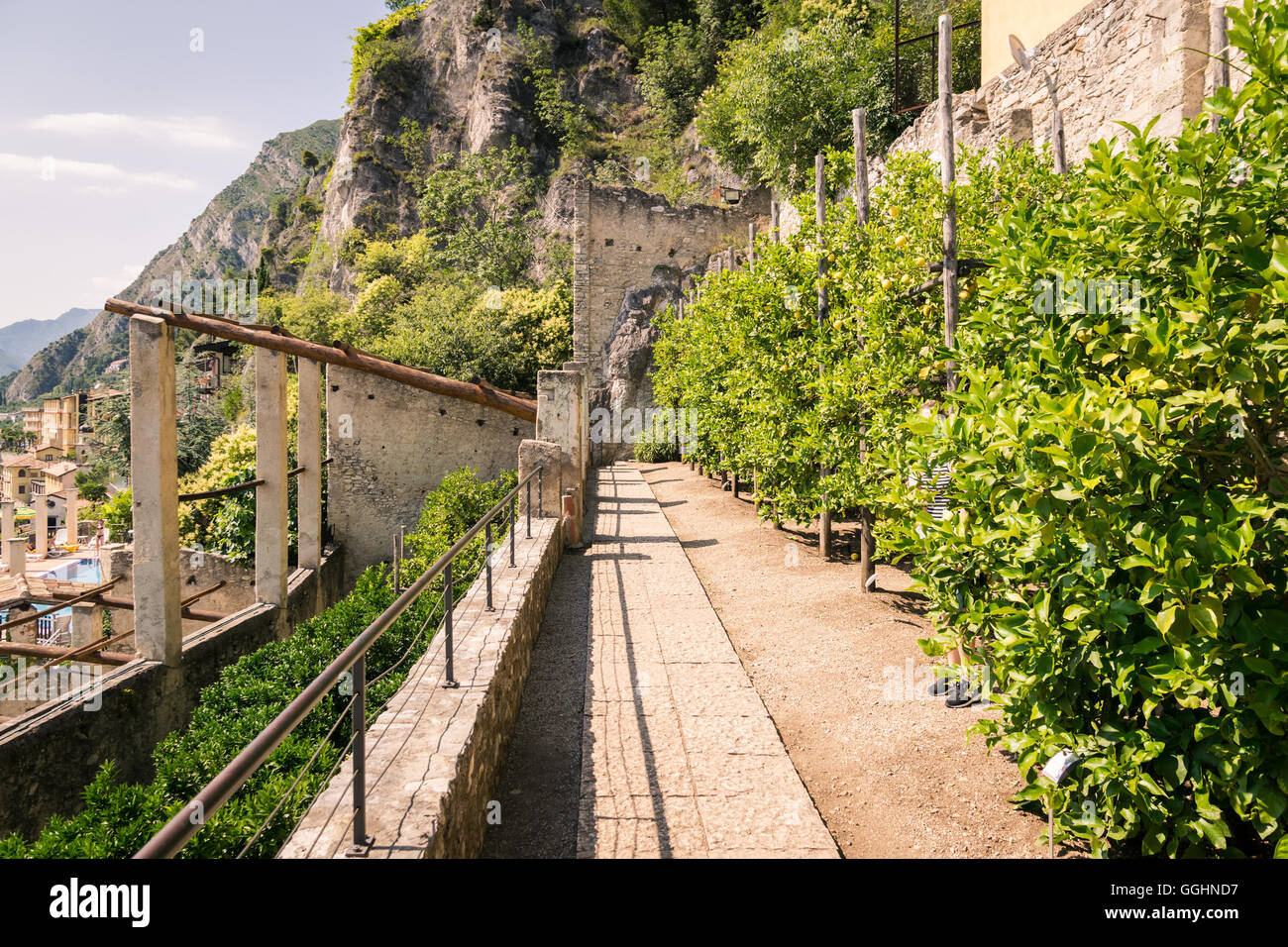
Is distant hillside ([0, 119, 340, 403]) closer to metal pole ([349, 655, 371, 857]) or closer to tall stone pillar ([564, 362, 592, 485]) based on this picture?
tall stone pillar ([564, 362, 592, 485])

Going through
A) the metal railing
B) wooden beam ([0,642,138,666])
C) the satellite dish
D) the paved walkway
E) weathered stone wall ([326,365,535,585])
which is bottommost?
wooden beam ([0,642,138,666])

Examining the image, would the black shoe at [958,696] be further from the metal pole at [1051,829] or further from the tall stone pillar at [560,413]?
the tall stone pillar at [560,413]

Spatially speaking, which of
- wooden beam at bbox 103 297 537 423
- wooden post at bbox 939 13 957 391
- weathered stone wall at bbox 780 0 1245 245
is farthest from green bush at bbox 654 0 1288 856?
wooden beam at bbox 103 297 537 423

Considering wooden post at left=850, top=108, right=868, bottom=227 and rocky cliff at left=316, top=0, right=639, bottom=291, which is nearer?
wooden post at left=850, top=108, right=868, bottom=227

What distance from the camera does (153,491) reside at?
8867 mm

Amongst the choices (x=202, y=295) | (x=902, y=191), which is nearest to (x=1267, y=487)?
(x=902, y=191)

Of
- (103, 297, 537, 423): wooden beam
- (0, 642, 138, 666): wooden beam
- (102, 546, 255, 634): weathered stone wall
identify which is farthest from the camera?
(102, 546, 255, 634): weathered stone wall

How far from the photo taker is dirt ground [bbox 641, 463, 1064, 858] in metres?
3.72

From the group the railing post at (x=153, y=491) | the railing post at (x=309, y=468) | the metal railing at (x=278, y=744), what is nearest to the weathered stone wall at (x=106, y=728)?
the railing post at (x=153, y=491)

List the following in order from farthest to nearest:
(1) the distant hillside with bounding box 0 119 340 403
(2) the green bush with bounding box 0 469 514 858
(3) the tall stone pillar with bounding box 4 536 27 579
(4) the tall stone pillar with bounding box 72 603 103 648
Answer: (1) the distant hillside with bounding box 0 119 340 403
(3) the tall stone pillar with bounding box 4 536 27 579
(4) the tall stone pillar with bounding box 72 603 103 648
(2) the green bush with bounding box 0 469 514 858

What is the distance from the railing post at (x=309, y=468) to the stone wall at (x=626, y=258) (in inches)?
592

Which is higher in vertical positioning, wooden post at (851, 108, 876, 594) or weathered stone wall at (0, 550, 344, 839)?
wooden post at (851, 108, 876, 594)

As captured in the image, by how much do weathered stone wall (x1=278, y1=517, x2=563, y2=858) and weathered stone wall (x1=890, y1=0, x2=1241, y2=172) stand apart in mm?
6963

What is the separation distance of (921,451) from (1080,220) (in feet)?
3.80
